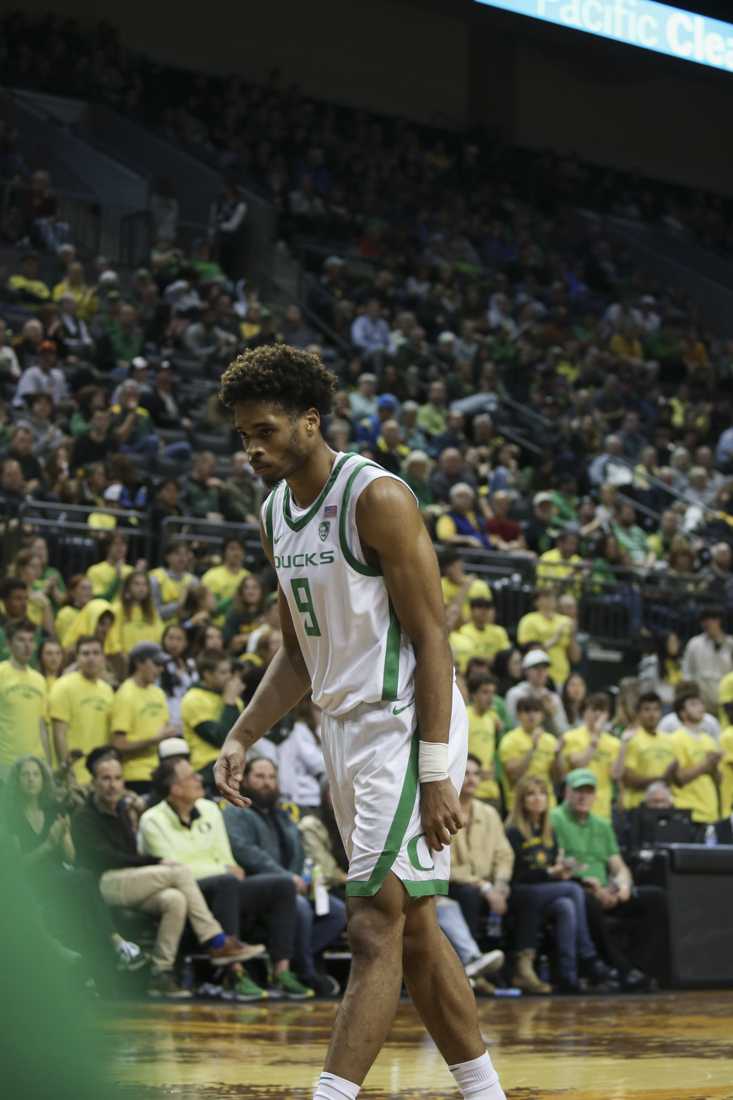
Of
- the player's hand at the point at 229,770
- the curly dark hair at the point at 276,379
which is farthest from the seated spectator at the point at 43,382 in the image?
the curly dark hair at the point at 276,379

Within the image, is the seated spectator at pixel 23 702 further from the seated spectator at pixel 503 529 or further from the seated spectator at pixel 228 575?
the seated spectator at pixel 503 529

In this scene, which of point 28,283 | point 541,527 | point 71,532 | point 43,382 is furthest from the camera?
point 28,283

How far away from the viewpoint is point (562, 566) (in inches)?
651

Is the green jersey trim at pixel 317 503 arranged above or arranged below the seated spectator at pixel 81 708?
above

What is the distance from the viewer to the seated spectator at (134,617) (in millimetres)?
12195

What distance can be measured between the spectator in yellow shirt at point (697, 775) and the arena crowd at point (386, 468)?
Answer: 2 cm

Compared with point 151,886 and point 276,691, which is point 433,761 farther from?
point 151,886

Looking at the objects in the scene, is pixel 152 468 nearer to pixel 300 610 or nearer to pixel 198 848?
pixel 198 848

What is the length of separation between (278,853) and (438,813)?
6.66 metres

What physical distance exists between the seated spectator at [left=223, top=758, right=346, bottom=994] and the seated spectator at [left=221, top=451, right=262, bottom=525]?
460cm

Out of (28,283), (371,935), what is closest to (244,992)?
(371,935)

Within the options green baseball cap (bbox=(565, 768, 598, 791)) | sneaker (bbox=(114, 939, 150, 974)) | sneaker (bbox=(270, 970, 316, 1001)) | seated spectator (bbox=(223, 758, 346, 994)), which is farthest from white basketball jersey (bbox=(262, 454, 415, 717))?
green baseball cap (bbox=(565, 768, 598, 791))

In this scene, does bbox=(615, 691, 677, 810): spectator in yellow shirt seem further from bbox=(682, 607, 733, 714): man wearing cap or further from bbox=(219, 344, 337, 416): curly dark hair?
bbox=(219, 344, 337, 416): curly dark hair

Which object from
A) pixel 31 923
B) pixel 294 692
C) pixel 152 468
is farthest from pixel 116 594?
pixel 31 923
